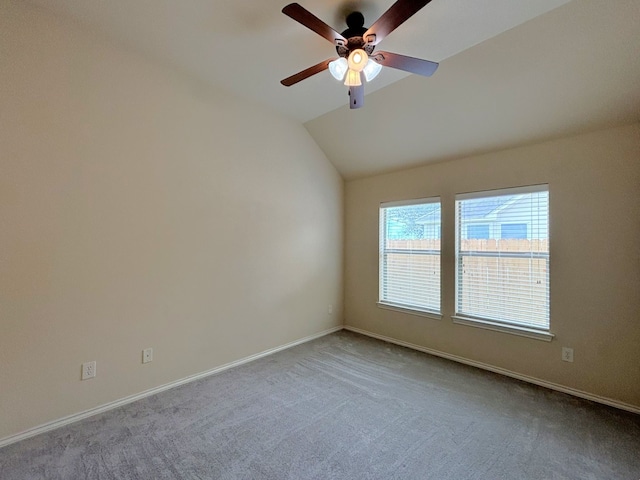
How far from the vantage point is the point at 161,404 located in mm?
2354

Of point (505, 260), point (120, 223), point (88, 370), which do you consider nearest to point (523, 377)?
point (505, 260)

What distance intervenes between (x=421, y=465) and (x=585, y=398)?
1828 millimetres

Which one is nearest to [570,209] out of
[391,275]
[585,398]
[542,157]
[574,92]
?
[542,157]

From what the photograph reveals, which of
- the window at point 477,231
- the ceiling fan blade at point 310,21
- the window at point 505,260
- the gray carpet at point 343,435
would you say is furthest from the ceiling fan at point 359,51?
the gray carpet at point 343,435

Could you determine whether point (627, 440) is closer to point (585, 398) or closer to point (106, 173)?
point (585, 398)

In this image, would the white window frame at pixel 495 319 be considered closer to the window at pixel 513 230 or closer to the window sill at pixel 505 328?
the window sill at pixel 505 328

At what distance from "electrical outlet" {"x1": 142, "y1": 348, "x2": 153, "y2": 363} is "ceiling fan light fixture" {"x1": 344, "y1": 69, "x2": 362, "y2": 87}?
266cm

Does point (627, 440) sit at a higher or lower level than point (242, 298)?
lower

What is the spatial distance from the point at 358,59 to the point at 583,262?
2.57 metres

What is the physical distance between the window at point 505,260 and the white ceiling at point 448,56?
1.97ft

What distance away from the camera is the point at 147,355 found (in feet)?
8.20

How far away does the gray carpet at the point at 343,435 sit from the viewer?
169cm

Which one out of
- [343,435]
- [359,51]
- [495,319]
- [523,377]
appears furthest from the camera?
[495,319]

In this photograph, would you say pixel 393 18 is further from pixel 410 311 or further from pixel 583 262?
pixel 410 311
